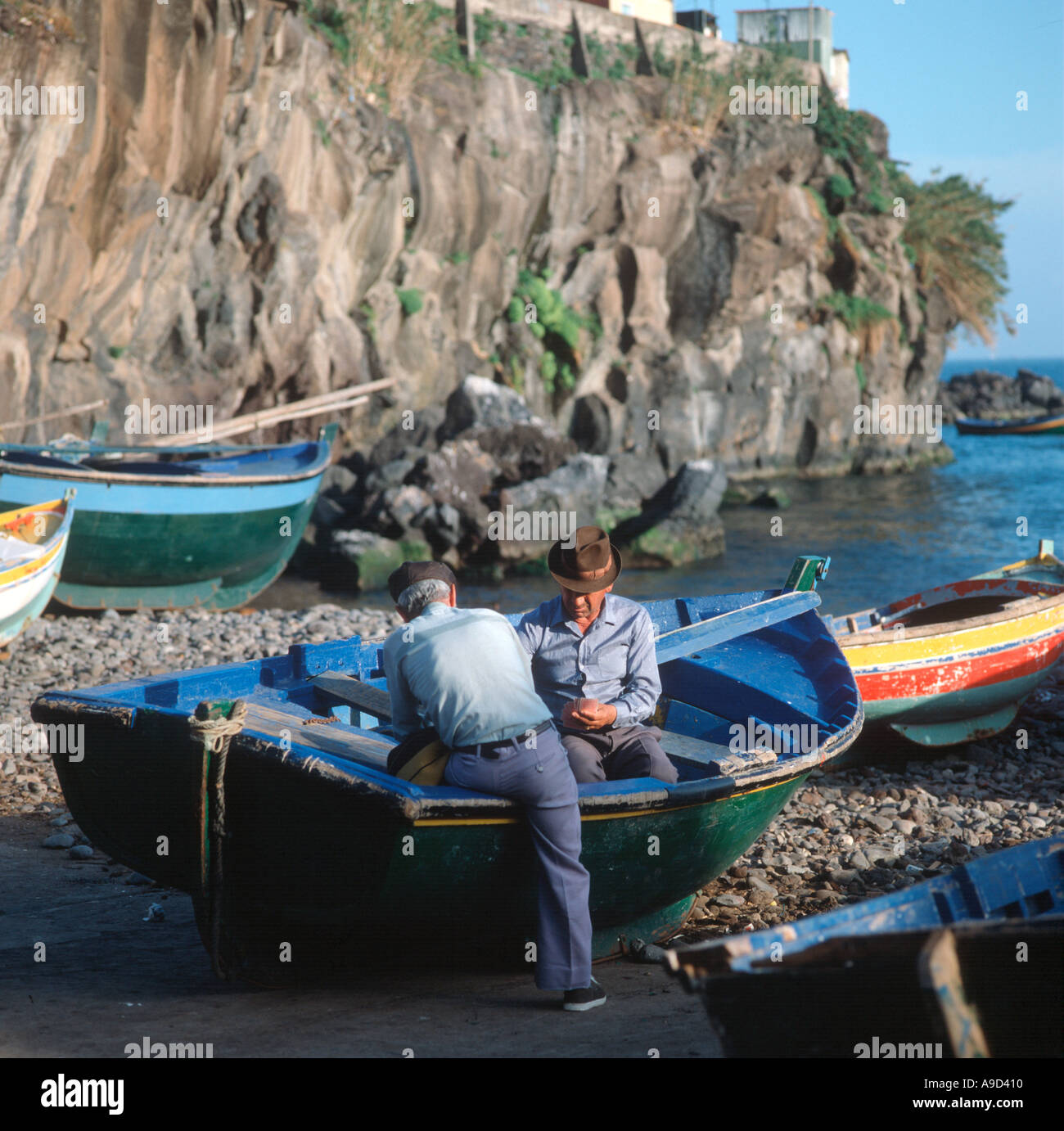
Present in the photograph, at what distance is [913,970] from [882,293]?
119 feet

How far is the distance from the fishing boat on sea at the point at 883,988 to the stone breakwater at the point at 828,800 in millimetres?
2527

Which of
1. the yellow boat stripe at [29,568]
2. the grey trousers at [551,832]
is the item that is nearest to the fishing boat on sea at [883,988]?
the grey trousers at [551,832]

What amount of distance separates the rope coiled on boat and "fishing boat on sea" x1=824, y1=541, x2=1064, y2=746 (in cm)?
515

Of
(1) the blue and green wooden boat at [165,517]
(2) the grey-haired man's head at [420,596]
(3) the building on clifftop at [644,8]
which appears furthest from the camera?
(3) the building on clifftop at [644,8]

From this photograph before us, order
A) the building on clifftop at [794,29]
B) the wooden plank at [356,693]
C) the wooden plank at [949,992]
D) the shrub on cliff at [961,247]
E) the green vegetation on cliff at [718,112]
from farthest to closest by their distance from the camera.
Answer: the building on clifftop at [794,29] → the shrub on cliff at [961,247] → the green vegetation on cliff at [718,112] → the wooden plank at [356,693] → the wooden plank at [949,992]

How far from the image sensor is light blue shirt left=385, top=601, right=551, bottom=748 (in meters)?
4.40

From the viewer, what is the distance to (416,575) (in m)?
4.65

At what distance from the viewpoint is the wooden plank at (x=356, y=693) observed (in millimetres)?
5680

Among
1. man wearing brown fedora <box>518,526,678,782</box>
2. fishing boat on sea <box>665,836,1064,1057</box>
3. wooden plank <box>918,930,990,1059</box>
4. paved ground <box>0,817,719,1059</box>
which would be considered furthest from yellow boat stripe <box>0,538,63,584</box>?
wooden plank <box>918,930,990,1059</box>

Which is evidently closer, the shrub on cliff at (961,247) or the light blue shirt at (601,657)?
the light blue shirt at (601,657)

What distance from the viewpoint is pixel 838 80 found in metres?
52.7

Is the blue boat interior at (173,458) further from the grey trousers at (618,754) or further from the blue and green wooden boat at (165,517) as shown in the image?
the grey trousers at (618,754)

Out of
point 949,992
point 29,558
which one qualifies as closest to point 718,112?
point 29,558

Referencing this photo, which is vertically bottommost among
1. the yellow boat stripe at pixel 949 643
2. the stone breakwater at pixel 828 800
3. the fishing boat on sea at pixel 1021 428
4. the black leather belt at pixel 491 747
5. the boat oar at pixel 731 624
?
the stone breakwater at pixel 828 800
